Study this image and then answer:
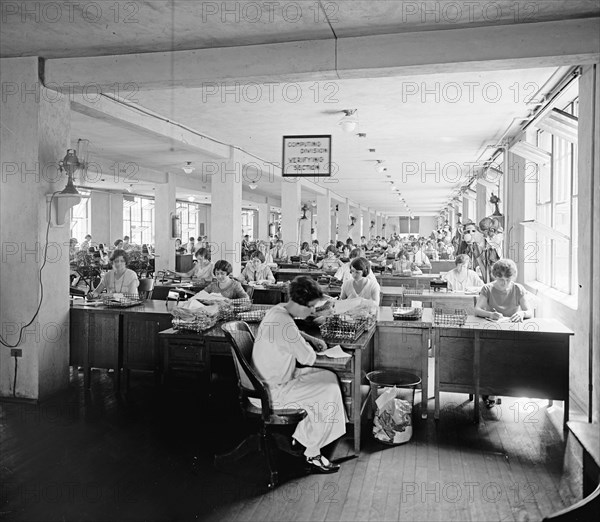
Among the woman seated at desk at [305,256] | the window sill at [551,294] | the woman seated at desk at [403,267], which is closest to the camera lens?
the window sill at [551,294]

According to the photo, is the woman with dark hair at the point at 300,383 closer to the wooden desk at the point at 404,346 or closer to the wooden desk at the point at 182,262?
the wooden desk at the point at 404,346

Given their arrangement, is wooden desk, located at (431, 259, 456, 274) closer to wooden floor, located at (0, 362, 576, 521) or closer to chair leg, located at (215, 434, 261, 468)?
wooden floor, located at (0, 362, 576, 521)

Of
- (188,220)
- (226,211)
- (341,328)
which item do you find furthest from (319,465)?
(188,220)

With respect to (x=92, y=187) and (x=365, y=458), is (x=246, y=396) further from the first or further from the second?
(x=92, y=187)

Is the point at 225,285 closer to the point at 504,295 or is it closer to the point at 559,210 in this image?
the point at 504,295

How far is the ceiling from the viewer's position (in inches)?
142

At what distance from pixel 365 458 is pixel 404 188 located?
1390cm

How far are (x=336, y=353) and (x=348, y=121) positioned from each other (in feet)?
11.3

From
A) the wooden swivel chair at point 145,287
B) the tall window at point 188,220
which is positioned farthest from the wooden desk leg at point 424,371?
the tall window at point 188,220

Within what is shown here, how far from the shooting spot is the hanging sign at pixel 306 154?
623cm

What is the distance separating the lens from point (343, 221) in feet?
68.8

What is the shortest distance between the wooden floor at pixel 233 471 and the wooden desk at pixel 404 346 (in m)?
0.42

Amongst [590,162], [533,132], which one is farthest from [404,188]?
[590,162]

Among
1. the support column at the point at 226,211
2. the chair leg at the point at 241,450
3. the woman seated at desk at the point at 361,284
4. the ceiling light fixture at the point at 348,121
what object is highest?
the ceiling light fixture at the point at 348,121
